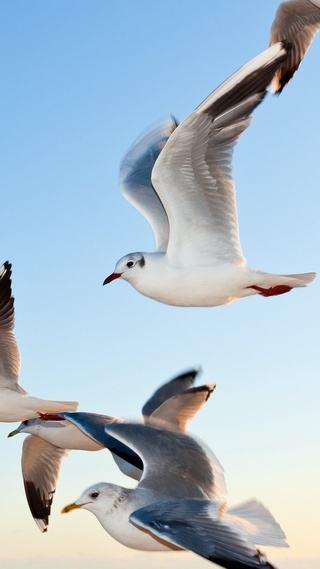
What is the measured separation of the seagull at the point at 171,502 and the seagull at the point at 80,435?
A: 1.21ft

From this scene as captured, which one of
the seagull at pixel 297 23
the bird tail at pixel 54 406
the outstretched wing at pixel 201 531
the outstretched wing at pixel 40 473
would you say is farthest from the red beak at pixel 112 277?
the seagull at pixel 297 23

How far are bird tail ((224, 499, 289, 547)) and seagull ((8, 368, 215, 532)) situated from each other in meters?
0.95

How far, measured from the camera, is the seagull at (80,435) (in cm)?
741

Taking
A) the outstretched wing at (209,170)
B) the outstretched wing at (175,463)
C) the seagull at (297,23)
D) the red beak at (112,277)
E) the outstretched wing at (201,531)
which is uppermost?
the seagull at (297,23)

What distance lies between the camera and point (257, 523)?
6207mm

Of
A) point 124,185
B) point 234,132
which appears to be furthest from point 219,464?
point 124,185

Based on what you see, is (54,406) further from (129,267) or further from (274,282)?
(274,282)

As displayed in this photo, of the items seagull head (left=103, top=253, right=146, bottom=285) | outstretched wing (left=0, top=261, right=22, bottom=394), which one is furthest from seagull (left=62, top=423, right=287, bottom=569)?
outstretched wing (left=0, top=261, right=22, bottom=394)

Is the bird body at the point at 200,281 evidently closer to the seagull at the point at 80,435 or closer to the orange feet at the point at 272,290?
the orange feet at the point at 272,290

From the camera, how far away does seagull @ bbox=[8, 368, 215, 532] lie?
7410 millimetres

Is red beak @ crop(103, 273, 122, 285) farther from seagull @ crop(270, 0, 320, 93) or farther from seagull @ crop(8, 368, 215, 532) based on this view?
seagull @ crop(270, 0, 320, 93)

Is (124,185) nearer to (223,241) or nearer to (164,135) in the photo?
(164,135)

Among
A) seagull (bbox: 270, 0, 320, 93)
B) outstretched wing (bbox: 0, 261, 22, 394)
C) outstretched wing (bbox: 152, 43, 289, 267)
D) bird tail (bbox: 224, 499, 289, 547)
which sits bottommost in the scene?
bird tail (bbox: 224, 499, 289, 547)

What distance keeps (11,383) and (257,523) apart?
3.67 m
